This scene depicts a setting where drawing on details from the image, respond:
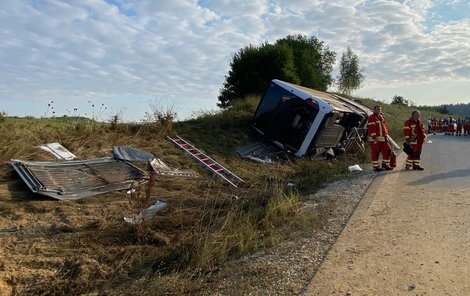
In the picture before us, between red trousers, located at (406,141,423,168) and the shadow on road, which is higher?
red trousers, located at (406,141,423,168)

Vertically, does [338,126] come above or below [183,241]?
above

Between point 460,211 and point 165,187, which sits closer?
point 460,211

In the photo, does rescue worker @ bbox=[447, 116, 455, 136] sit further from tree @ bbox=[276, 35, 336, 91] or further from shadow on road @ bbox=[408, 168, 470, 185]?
shadow on road @ bbox=[408, 168, 470, 185]

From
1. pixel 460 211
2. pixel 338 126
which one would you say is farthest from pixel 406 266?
pixel 338 126

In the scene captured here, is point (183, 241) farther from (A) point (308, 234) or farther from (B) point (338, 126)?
(B) point (338, 126)

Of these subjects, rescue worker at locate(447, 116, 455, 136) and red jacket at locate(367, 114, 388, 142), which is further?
rescue worker at locate(447, 116, 455, 136)

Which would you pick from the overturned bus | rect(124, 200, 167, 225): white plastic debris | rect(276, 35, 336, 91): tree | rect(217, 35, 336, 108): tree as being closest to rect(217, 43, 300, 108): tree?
rect(217, 35, 336, 108): tree

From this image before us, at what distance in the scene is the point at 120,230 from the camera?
602cm

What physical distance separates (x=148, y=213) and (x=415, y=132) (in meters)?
8.62

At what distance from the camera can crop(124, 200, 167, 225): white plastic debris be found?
19.5 ft

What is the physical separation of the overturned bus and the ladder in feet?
9.96

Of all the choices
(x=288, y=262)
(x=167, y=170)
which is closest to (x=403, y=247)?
(x=288, y=262)

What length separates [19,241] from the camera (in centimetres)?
556

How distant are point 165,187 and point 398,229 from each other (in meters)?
4.75
